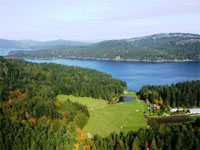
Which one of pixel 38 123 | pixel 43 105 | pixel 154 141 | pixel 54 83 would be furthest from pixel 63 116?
pixel 54 83

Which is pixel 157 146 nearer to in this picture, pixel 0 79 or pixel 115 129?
pixel 115 129

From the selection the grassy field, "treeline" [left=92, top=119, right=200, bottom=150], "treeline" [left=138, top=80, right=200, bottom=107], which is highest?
"treeline" [left=138, top=80, right=200, bottom=107]

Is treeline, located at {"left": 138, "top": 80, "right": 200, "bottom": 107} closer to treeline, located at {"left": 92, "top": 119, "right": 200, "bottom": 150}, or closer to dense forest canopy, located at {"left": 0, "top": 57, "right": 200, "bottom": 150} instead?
dense forest canopy, located at {"left": 0, "top": 57, "right": 200, "bottom": 150}

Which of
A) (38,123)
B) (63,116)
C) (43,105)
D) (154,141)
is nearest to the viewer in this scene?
(154,141)

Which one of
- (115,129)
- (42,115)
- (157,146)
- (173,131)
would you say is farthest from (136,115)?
(42,115)

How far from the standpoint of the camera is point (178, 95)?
61156mm

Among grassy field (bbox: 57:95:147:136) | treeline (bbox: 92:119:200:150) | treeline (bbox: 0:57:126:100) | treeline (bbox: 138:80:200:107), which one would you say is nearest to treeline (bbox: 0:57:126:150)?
treeline (bbox: 0:57:126:100)

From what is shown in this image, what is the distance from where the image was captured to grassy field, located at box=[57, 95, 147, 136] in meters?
46.3

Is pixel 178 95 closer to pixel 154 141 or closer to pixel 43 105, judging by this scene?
pixel 154 141

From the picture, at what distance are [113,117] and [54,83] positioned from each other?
127ft

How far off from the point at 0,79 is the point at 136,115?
5446cm

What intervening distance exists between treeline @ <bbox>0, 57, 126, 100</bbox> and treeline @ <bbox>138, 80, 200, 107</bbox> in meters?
14.4

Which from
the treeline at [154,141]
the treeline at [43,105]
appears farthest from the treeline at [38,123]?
the treeline at [154,141]

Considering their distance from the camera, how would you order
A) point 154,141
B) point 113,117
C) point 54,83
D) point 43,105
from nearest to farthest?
point 154,141 < point 43,105 < point 113,117 < point 54,83
